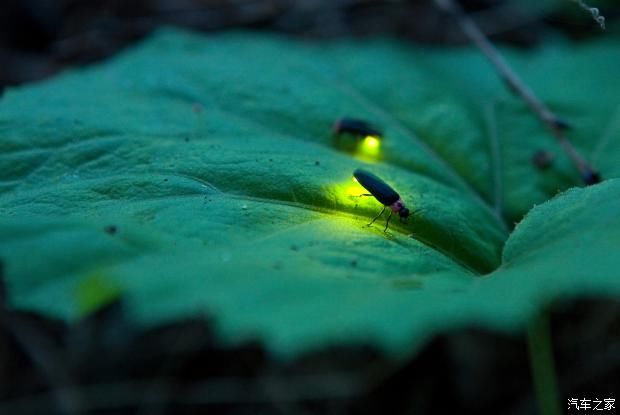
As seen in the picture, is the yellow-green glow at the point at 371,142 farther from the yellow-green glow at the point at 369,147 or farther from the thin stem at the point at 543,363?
the thin stem at the point at 543,363

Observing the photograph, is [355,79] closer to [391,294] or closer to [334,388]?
[334,388]

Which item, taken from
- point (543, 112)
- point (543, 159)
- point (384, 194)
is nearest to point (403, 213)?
point (384, 194)

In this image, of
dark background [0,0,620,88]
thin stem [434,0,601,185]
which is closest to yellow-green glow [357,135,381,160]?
thin stem [434,0,601,185]

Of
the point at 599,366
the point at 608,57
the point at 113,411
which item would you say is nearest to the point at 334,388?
the point at 113,411

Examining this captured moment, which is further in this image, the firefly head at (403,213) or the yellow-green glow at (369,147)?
the yellow-green glow at (369,147)

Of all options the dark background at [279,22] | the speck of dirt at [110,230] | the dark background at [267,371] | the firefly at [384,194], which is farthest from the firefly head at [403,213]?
the dark background at [279,22]

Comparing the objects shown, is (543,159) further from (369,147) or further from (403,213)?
(403,213)
